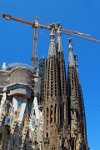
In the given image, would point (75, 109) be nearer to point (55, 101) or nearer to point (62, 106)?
point (62, 106)

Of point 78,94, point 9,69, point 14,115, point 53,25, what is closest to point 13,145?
point 14,115

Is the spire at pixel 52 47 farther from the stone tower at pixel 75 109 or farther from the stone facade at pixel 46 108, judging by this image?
the stone tower at pixel 75 109

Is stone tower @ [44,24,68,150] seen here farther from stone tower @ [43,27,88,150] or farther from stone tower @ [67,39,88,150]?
stone tower @ [67,39,88,150]

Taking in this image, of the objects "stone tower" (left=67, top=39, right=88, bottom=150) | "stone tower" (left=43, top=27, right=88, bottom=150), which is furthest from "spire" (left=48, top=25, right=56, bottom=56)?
"stone tower" (left=67, top=39, right=88, bottom=150)

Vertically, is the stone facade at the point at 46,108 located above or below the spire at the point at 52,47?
below

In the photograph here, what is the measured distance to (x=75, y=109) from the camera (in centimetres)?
5700

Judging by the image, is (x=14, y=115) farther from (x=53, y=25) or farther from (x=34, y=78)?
(x=53, y=25)

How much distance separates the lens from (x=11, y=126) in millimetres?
54031

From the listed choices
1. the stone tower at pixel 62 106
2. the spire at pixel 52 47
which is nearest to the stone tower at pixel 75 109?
the stone tower at pixel 62 106

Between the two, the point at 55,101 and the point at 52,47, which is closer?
the point at 55,101

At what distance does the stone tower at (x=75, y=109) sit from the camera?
5331cm

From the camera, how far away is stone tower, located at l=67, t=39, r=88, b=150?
53312 millimetres

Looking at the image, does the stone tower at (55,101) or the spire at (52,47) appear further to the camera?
the spire at (52,47)

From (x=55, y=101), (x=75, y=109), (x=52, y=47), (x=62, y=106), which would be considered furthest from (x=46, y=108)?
(x=52, y=47)
